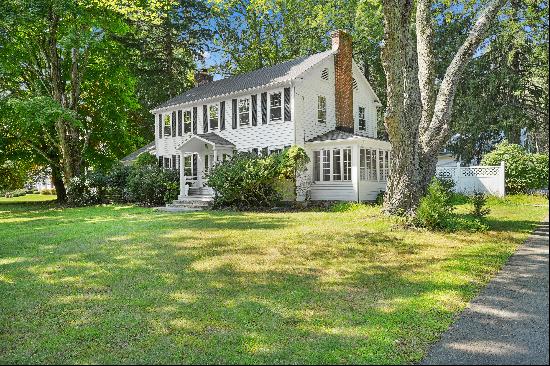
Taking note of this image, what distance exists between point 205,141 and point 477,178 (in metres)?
13.7

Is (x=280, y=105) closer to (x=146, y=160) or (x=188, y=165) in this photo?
(x=188, y=165)

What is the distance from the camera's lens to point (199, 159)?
79.3 feet

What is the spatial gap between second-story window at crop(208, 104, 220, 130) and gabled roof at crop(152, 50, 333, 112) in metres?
0.71

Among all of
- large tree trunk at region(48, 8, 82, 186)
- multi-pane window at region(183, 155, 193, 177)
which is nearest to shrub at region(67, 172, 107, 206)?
large tree trunk at region(48, 8, 82, 186)

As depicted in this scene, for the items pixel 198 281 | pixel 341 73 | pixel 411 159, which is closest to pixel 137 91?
pixel 341 73

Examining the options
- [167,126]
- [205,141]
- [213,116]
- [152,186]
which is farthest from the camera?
[167,126]

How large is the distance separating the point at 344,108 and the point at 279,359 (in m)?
20.8

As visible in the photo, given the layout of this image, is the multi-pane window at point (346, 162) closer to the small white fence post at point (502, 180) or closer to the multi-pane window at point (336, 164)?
the multi-pane window at point (336, 164)

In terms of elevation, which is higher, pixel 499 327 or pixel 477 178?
pixel 477 178

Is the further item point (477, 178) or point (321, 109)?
Result: point (321, 109)

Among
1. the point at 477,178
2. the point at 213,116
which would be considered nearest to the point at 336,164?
the point at 477,178

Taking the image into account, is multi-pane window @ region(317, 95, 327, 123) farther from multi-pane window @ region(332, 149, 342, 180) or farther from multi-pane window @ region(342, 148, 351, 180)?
multi-pane window @ region(342, 148, 351, 180)

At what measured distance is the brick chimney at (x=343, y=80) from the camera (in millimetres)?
23172

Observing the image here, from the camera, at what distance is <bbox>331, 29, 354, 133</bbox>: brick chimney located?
76.0 ft
